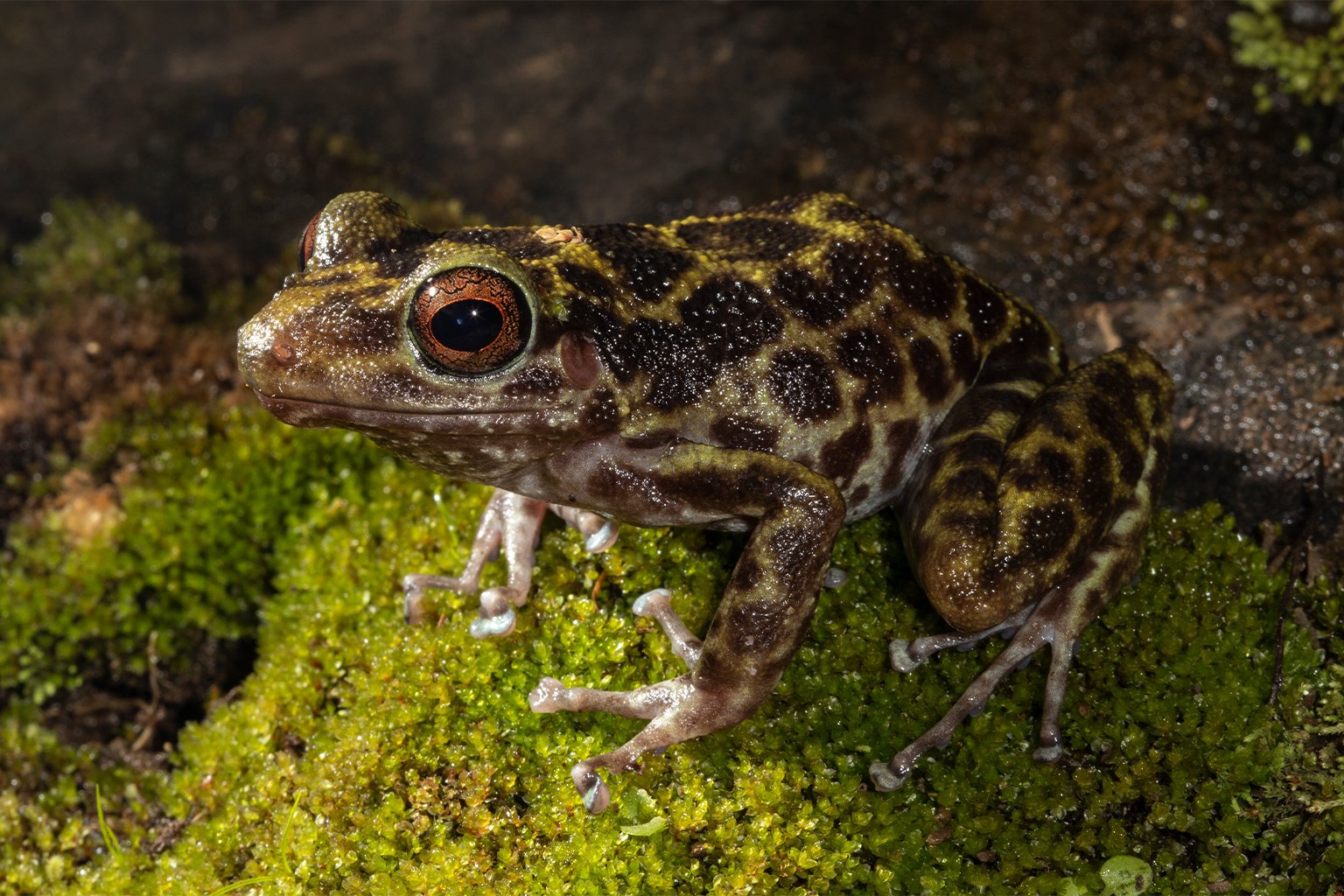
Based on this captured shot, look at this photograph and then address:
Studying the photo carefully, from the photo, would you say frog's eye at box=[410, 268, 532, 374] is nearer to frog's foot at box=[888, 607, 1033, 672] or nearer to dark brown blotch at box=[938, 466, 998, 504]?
Result: dark brown blotch at box=[938, 466, 998, 504]

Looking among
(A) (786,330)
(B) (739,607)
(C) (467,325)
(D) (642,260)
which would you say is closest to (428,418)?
(C) (467,325)

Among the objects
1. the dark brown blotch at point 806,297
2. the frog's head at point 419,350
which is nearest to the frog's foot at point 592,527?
the frog's head at point 419,350

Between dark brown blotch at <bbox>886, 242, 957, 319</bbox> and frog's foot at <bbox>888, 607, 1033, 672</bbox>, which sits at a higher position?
dark brown blotch at <bbox>886, 242, 957, 319</bbox>

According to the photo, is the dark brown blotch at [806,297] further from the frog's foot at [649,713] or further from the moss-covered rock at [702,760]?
the frog's foot at [649,713]

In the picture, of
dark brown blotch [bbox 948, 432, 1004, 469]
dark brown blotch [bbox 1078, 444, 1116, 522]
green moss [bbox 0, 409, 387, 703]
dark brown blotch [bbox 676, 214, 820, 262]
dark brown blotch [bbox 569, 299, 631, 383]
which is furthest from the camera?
green moss [bbox 0, 409, 387, 703]

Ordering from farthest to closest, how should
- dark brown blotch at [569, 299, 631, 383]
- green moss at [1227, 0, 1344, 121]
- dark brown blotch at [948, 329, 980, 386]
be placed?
green moss at [1227, 0, 1344, 121]
dark brown blotch at [948, 329, 980, 386]
dark brown blotch at [569, 299, 631, 383]

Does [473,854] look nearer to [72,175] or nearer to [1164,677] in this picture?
[1164,677]

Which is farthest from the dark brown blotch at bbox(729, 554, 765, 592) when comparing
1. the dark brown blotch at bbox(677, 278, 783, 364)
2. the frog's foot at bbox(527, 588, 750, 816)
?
the dark brown blotch at bbox(677, 278, 783, 364)

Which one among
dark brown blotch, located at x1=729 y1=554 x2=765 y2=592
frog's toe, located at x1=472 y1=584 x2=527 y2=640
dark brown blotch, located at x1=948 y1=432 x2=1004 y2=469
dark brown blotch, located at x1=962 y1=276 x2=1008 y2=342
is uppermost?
dark brown blotch, located at x1=962 y1=276 x2=1008 y2=342
